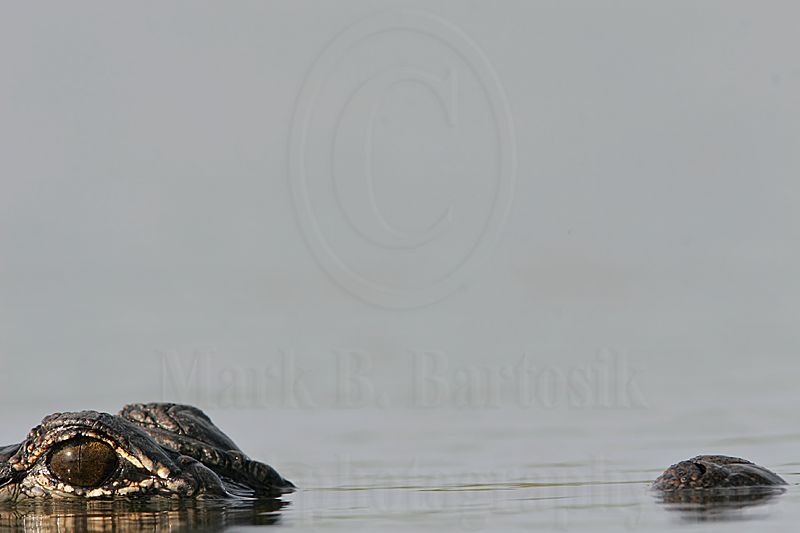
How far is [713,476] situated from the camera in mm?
8406

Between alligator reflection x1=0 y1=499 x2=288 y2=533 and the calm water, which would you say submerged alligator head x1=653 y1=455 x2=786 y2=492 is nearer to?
the calm water

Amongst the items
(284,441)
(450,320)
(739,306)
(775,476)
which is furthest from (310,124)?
(775,476)

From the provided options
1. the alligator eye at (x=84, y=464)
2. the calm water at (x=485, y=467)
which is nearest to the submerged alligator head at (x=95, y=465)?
the alligator eye at (x=84, y=464)

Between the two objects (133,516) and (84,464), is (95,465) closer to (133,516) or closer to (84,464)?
(84,464)

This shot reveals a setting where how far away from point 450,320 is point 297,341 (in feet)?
5.92

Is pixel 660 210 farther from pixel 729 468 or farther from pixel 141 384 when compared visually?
pixel 729 468

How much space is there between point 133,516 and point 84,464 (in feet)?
1.59

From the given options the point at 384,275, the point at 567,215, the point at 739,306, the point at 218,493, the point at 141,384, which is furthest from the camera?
the point at 567,215

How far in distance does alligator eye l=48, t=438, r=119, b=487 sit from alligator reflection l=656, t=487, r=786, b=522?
2.71 metres

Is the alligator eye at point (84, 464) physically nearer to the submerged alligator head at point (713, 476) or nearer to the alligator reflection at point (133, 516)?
the alligator reflection at point (133, 516)

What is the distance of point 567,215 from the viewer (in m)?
21.2

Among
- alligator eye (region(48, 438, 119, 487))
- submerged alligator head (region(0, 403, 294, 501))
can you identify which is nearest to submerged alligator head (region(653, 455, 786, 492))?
submerged alligator head (region(0, 403, 294, 501))

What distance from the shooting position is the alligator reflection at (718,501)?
24.4ft

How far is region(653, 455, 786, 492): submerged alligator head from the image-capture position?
8.38m
